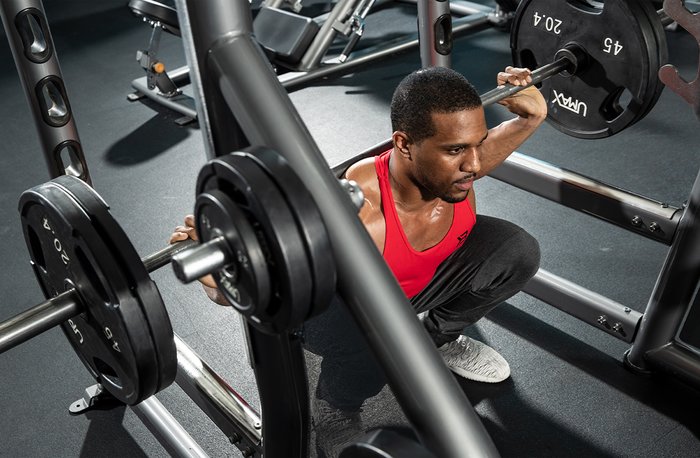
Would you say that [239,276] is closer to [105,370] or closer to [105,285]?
[105,285]

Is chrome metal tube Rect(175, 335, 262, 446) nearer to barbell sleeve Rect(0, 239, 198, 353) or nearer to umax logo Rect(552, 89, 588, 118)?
barbell sleeve Rect(0, 239, 198, 353)

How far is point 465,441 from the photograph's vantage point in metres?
0.80

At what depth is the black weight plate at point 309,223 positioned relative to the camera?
79 centimetres

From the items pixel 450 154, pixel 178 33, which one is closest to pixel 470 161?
pixel 450 154

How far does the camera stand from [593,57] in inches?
76.4

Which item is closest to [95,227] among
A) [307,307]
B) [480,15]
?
[307,307]

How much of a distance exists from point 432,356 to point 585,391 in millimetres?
1189

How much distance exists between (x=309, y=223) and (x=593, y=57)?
1.40 meters

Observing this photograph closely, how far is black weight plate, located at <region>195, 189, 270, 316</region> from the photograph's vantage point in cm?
80

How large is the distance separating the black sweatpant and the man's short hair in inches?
16.0

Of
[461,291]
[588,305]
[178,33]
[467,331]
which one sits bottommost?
[467,331]

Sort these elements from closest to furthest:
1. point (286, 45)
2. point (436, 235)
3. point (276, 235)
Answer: point (276, 235), point (436, 235), point (286, 45)

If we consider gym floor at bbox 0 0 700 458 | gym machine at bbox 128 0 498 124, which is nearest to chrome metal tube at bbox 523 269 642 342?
gym floor at bbox 0 0 700 458

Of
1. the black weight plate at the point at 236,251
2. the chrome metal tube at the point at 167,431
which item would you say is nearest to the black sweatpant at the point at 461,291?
the chrome metal tube at the point at 167,431
